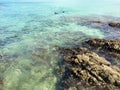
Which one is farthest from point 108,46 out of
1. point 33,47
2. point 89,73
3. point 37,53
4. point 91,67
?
point 33,47

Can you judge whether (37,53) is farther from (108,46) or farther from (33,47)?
(108,46)

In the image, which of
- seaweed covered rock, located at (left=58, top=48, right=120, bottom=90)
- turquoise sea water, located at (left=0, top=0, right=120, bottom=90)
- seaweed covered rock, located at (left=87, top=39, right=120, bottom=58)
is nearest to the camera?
seaweed covered rock, located at (left=58, top=48, right=120, bottom=90)

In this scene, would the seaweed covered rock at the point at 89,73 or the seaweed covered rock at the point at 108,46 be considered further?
the seaweed covered rock at the point at 108,46

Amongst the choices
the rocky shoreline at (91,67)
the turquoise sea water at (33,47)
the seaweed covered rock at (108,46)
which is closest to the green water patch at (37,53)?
the turquoise sea water at (33,47)

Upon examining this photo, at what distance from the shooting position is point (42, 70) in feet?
51.2

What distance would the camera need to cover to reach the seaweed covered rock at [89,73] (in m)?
13.4

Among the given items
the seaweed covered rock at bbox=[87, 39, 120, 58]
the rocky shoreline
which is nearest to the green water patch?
the rocky shoreline

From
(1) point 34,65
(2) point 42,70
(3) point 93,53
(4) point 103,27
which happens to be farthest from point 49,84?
(4) point 103,27

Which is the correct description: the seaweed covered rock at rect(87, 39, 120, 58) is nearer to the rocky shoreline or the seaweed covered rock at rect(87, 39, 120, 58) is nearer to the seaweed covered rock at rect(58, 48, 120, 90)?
the rocky shoreline

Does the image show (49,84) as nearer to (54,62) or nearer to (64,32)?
(54,62)

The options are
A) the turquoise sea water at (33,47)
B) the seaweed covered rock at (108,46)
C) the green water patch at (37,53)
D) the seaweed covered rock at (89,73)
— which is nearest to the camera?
the seaweed covered rock at (89,73)

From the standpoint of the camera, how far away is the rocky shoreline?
13.5 metres

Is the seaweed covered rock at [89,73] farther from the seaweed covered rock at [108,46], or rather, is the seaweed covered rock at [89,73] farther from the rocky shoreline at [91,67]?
the seaweed covered rock at [108,46]

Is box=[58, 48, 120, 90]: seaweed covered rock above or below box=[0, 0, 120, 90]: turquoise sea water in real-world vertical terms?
above
